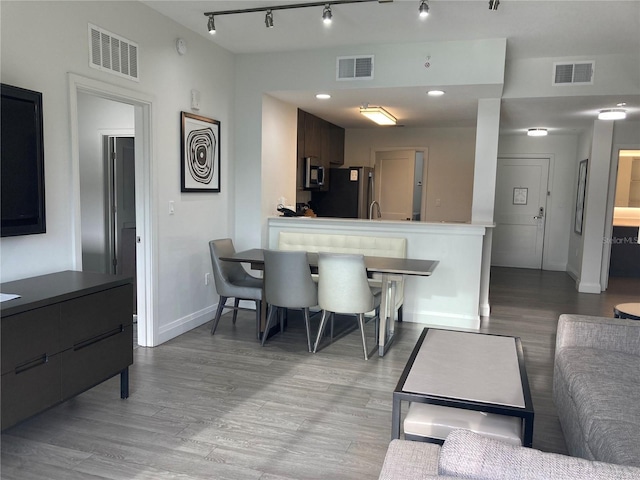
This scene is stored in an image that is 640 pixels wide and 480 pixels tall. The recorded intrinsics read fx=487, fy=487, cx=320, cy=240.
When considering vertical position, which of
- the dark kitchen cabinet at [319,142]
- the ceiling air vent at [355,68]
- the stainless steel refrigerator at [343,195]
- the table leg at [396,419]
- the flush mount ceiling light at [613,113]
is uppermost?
the ceiling air vent at [355,68]

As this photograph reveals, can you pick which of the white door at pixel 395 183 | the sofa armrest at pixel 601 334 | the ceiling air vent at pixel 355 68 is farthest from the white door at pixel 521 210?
the sofa armrest at pixel 601 334

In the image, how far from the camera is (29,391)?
2404 millimetres

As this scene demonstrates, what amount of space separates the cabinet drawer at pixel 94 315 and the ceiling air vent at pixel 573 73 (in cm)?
449

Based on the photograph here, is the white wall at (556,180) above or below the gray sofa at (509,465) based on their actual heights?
above

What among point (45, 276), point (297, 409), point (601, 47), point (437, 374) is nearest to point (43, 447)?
point (45, 276)

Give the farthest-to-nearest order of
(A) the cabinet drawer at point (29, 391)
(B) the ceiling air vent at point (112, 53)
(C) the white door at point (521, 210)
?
1. (C) the white door at point (521, 210)
2. (B) the ceiling air vent at point (112, 53)
3. (A) the cabinet drawer at point (29, 391)

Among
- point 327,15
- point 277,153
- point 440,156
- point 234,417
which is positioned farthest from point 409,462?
point 440,156

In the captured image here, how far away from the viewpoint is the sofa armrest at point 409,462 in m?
1.35

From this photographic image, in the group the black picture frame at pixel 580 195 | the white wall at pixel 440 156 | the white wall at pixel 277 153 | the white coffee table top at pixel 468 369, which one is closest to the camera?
the white coffee table top at pixel 468 369

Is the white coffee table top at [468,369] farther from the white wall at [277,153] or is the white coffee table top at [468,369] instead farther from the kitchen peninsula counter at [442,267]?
the white wall at [277,153]

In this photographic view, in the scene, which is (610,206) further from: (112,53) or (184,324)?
(112,53)

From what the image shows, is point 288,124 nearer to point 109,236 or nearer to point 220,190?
point 220,190

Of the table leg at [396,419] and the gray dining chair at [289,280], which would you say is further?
the gray dining chair at [289,280]

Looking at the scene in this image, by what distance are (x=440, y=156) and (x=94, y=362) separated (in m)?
6.54
